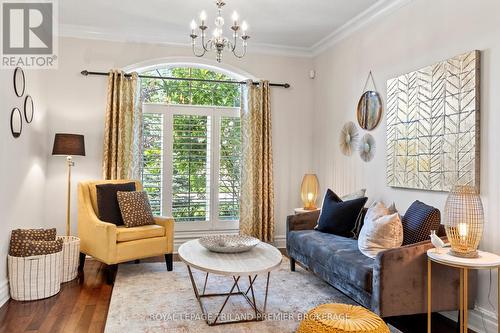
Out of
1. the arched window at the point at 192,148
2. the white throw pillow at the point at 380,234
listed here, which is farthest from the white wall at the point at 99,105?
the white throw pillow at the point at 380,234

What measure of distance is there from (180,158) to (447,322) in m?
3.66

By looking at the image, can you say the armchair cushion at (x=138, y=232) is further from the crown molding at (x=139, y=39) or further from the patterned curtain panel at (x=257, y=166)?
the crown molding at (x=139, y=39)

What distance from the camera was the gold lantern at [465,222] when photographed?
8.09 feet

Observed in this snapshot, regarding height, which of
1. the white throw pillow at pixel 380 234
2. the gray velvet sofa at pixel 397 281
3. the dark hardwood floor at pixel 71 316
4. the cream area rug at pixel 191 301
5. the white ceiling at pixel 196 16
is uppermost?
the white ceiling at pixel 196 16

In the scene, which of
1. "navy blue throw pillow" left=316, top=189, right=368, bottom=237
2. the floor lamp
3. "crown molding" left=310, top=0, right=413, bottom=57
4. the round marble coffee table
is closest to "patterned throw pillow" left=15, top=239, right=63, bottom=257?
the floor lamp

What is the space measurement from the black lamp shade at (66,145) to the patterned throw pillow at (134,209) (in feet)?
2.40

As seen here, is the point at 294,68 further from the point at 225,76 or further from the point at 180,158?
the point at 180,158

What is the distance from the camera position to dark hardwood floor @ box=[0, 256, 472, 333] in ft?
9.12

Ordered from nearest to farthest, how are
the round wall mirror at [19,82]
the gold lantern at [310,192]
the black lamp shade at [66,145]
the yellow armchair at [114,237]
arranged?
1. the round wall mirror at [19,82]
2. the yellow armchair at [114,237]
3. the black lamp shade at [66,145]
4. the gold lantern at [310,192]

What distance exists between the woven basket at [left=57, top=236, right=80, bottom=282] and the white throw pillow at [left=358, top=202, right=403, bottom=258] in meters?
2.83

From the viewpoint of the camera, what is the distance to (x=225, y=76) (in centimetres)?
557

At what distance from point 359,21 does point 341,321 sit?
141 inches

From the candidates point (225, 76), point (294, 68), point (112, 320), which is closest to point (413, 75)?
point (294, 68)

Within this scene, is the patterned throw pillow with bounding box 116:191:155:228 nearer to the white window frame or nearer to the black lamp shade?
the black lamp shade
